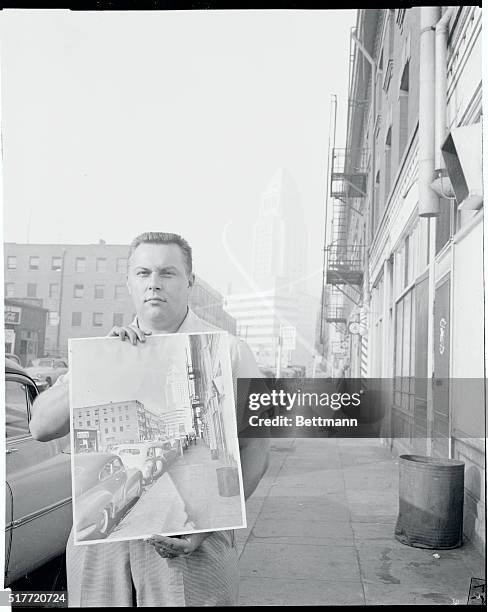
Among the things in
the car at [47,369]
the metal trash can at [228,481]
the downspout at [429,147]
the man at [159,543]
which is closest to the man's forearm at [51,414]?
the man at [159,543]

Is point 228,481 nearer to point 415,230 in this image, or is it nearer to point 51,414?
point 51,414

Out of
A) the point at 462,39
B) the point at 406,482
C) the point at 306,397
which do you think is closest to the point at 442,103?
the point at 462,39

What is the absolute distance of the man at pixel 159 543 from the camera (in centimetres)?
211

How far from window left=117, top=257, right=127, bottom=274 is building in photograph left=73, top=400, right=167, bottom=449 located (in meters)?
0.53

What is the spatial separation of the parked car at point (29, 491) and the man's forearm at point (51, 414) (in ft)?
1.22

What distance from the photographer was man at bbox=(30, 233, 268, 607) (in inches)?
83.1

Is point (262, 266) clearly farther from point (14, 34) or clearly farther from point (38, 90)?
point (14, 34)

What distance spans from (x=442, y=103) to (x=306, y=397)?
5.05 ft

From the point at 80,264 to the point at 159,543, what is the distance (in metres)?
1.17

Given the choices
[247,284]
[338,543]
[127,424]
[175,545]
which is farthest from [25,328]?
[338,543]

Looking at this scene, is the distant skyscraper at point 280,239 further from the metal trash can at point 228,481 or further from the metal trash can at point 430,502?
the metal trash can at point 430,502

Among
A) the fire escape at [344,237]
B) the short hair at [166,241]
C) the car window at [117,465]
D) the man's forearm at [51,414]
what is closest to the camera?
the man's forearm at [51,414]

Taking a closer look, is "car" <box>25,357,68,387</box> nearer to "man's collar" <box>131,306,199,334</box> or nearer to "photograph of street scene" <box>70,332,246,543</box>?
"photograph of street scene" <box>70,332,246,543</box>

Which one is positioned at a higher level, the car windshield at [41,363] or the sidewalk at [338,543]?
the car windshield at [41,363]
